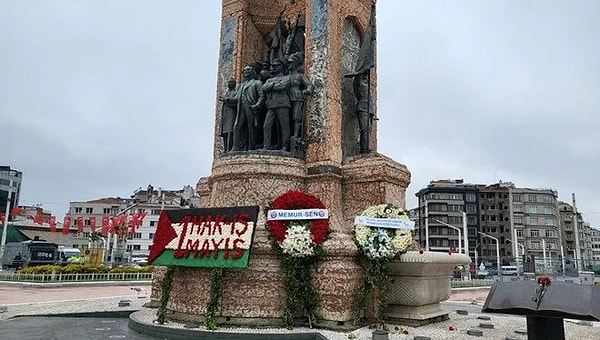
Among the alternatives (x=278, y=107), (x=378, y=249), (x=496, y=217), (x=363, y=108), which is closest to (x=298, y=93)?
(x=278, y=107)

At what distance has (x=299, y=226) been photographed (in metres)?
10.3

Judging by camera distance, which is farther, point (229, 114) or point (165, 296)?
point (229, 114)

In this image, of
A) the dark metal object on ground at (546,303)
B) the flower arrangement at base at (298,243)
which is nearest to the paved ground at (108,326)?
the flower arrangement at base at (298,243)

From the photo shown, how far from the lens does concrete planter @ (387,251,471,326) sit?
420 inches

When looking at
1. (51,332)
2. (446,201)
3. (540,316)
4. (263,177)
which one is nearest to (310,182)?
(263,177)

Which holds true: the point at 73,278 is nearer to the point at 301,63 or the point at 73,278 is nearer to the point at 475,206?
the point at 301,63

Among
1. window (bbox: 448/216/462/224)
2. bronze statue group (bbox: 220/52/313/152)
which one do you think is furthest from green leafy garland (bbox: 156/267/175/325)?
window (bbox: 448/216/462/224)

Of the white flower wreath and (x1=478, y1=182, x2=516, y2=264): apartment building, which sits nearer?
the white flower wreath

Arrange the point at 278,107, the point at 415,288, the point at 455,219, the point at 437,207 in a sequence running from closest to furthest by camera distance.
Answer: the point at 415,288 → the point at 278,107 → the point at 455,219 → the point at 437,207

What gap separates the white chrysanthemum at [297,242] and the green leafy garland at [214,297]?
1.41 m

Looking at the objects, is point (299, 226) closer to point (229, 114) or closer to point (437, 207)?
point (229, 114)

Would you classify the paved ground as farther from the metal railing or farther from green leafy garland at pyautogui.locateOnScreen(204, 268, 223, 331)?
the metal railing

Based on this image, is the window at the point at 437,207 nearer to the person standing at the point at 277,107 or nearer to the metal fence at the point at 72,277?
the metal fence at the point at 72,277

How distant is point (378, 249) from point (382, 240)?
216 millimetres
